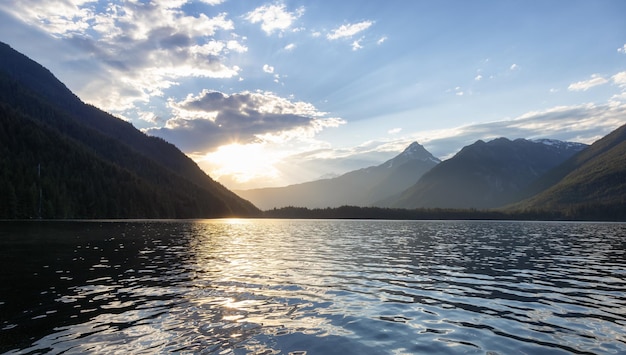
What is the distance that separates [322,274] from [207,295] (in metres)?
12.6

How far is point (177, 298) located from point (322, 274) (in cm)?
1451

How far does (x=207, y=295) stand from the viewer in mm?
26344

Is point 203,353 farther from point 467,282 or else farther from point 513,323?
point 467,282

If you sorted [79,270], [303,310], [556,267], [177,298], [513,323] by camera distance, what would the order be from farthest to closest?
[556,267], [79,270], [177,298], [303,310], [513,323]

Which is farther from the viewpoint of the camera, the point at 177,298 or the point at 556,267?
the point at 556,267

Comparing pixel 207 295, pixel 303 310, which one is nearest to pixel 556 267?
pixel 303 310

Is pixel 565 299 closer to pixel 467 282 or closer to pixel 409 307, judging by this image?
pixel 467 282

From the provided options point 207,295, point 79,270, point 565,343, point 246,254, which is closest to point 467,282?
point 565,343

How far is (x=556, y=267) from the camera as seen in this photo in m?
42.5

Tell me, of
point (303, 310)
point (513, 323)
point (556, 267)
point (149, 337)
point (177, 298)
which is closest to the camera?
point (149, 337)

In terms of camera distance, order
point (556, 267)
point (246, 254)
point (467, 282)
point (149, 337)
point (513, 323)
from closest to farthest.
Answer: point (149, 337), point (513, 323), point (467, 282), point (556, 267), point (246, 254)

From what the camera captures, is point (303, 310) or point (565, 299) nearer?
point (303, 310)

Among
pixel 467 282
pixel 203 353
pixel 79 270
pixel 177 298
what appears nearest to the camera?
pixel 203 353

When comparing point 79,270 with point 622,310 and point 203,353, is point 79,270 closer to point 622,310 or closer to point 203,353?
point 203,353
